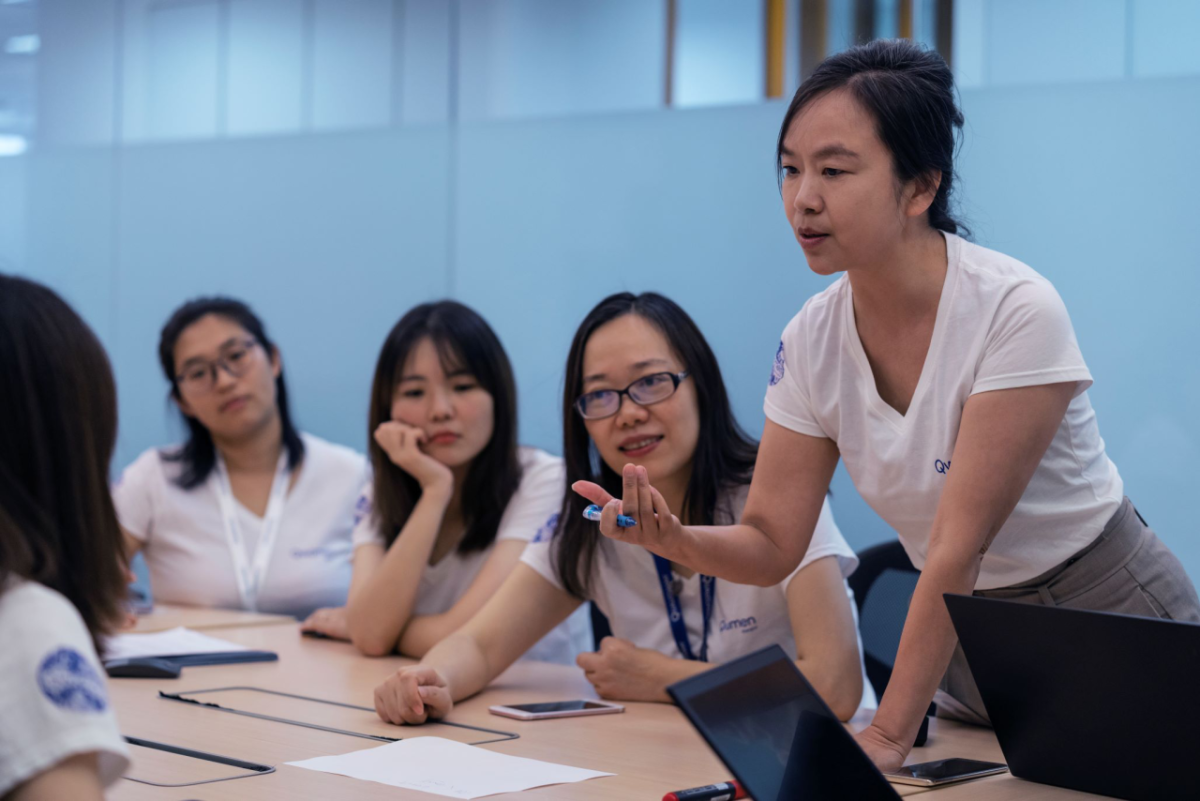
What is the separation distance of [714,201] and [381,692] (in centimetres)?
187

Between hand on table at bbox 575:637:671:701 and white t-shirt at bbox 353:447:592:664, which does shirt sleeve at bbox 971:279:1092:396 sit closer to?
hand on table at bbox 575:637:671:701

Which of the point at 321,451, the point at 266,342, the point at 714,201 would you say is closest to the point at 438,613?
the point at 321,451

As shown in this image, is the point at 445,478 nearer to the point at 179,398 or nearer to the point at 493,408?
the point at 493,408

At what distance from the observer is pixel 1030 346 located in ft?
4.74

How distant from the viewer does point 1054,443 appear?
1.55 meters

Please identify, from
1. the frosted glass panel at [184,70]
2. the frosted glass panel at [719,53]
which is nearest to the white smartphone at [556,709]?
the frosted glass panel at [719,53]

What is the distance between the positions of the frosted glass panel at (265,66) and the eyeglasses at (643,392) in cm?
257

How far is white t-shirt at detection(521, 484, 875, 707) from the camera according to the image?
201 cm

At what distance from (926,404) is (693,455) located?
2.07ft

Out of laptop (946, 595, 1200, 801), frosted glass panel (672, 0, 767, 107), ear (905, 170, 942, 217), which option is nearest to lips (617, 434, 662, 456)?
ear (905, 170, 942, 217)

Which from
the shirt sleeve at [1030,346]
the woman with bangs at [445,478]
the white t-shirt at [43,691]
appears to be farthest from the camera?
the woman with bangs at [445,478]

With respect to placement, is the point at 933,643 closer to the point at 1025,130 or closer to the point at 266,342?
the point at 1025,130

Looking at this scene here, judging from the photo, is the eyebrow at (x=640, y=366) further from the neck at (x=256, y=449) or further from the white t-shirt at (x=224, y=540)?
the neck at (x=256, y=449)

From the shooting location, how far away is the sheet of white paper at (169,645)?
2.24 m
